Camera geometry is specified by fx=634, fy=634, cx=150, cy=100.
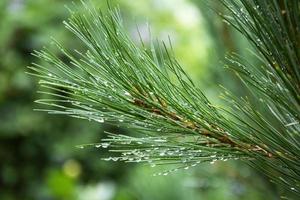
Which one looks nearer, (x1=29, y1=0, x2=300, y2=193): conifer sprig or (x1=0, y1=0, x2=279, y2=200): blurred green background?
(x1=29, y1=0, x2=300, y2=193): conifer sprig

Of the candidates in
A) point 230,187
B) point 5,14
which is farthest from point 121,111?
point 5,14

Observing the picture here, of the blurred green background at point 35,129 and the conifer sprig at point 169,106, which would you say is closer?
the conifer sprig at point 169,106

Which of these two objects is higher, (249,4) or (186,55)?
(186,55)

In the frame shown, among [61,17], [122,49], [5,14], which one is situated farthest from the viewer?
[61,17]

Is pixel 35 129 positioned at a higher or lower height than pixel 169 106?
higher

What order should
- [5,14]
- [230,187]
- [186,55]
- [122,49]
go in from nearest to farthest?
[122,49], [230,187], [5,14], [186,55]

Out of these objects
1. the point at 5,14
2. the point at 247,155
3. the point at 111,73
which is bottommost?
the point at 247,155

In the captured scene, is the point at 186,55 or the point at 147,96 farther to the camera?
the point at 186,55

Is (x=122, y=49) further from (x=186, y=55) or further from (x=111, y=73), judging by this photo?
(x=186, y=55)

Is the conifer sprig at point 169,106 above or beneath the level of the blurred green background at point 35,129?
beneath

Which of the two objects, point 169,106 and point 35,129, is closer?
point 169,106

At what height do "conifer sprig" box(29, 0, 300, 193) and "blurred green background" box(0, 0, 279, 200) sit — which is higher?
"blurred green background" box(0, 0, 279, 200)
